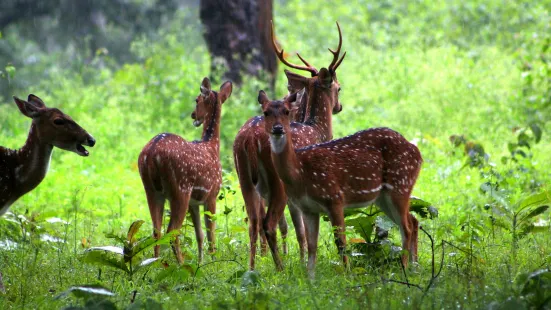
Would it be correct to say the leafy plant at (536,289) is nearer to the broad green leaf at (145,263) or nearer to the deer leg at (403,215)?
the deer leg at (403,215)

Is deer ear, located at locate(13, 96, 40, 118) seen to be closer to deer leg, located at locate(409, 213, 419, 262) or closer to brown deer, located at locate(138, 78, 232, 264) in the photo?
brown deer, located at locate(138, 78, 232, 264)

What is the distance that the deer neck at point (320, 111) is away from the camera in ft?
28.8

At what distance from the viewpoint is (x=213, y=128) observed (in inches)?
357

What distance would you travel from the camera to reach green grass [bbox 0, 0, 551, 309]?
642 centimetres

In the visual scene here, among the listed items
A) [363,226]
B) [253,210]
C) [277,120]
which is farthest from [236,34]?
[277,120]

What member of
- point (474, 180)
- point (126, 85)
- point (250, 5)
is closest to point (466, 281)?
point (474, 180)

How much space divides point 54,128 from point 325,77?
105 inches

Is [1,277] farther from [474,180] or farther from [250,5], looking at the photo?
[250,5]

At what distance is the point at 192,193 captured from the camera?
8.36 m

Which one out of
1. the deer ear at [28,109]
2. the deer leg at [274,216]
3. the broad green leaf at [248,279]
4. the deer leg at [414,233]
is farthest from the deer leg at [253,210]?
the deer ear at [28,109]

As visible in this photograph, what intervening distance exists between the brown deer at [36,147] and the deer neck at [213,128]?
162 centimetres

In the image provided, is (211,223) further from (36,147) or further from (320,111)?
(36,147)

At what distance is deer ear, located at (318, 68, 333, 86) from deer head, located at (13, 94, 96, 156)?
2.39m

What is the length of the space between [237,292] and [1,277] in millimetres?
2127
